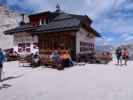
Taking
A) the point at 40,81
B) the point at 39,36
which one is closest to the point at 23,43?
the point at 39,36

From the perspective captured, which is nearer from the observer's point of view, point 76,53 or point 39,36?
point 76,53

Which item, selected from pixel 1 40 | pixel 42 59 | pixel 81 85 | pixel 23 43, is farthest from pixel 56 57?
pixel 1 40

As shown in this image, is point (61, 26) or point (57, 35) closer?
point (61, 26)

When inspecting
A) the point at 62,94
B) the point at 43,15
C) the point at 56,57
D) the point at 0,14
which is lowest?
the point at 62,94

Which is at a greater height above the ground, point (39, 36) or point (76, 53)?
point (39, 36)

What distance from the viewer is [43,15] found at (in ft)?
91.1

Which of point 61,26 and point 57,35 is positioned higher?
point 61,26

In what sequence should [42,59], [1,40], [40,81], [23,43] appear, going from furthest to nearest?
[1,40]
[23,43]
[42,59]
[40,81]

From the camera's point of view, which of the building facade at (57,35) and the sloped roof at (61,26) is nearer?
the sloped roof at (61,26)

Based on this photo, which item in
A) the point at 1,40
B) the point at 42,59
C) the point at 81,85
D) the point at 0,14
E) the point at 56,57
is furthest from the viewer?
the point at 0,14

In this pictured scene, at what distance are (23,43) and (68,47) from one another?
773 cm

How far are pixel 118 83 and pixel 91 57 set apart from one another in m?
12.9

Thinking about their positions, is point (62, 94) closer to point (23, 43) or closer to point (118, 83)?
point (118, 83)

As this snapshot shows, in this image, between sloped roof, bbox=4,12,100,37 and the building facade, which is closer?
sloped roof, bbox=4,12,100,37
